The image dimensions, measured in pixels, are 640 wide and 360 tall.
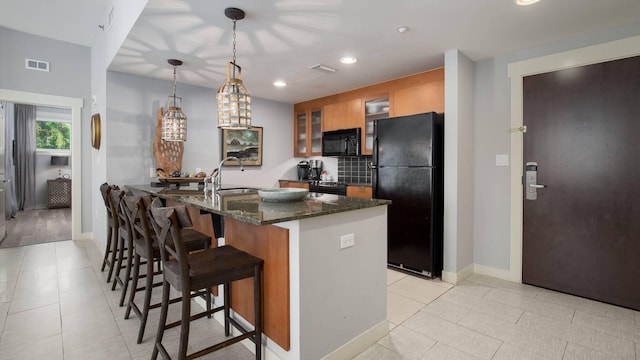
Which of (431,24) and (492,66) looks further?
(492,66)

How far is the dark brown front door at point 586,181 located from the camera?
256cm

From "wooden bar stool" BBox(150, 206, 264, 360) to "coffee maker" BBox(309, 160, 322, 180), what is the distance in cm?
363

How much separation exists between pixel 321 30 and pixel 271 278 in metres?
2.04

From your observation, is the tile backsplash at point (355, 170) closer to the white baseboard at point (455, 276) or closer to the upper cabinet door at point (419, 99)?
the upper cabinet door at point (419, 99)

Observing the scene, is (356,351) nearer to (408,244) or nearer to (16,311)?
(408,244)

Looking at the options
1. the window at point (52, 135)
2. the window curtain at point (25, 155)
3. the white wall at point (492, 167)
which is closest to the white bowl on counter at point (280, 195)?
the white wall at point (492, 167)

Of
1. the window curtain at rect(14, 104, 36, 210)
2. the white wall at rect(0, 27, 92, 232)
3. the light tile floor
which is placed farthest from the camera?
the window curtain at rect(14, 104, 36, 210)

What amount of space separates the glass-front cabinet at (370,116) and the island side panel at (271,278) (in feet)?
9.40

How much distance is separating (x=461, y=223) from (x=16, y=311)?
4.02 m

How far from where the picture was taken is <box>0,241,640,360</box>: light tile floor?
1.96m

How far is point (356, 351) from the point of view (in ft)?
6.33

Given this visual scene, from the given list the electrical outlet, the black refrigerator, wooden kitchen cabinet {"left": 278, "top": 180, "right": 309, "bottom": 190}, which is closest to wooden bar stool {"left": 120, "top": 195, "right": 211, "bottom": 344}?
the electrical outlet

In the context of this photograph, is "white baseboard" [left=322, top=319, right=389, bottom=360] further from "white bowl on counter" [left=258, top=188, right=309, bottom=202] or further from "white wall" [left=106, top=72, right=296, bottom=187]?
"white wall" [left=106, top=72, right=296, bottom=187]

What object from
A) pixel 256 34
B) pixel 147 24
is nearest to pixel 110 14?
pixel 147 24
